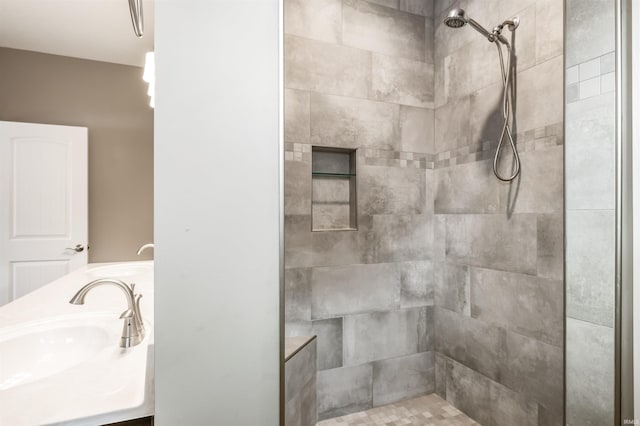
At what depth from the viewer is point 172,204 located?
1.85 feet

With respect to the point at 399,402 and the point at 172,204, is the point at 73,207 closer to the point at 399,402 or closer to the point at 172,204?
the point at 172,204

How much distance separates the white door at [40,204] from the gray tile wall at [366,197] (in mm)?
1071

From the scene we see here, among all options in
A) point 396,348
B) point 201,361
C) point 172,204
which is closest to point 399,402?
point 396,348

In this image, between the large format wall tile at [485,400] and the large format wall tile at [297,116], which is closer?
the large format wall tile at [485,400]

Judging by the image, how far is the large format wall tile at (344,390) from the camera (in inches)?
61.9

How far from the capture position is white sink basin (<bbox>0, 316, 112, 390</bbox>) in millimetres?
774

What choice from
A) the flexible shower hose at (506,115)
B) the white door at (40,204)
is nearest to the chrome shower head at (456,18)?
the flexible shower hose at (506,115)

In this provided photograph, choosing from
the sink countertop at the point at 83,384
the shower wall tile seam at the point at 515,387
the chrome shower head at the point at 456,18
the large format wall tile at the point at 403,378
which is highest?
the chrome shower head at the point at 456,18

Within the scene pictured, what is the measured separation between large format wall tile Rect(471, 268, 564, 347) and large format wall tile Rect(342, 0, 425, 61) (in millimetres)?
1345

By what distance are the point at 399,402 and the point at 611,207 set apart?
145cm

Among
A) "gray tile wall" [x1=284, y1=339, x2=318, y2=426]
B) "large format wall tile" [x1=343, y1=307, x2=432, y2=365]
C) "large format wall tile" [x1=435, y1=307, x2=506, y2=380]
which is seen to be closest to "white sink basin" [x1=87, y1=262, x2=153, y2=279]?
"gray tile wall" [x1=284, y1=339, x2=318, y2=426]

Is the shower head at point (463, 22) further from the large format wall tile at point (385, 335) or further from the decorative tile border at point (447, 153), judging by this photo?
the large format wall tile at point (385, 335)

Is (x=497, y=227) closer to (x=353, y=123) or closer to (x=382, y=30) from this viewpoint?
(x=353, y=123)

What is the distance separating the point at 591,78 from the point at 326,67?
1117 millimetres
